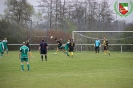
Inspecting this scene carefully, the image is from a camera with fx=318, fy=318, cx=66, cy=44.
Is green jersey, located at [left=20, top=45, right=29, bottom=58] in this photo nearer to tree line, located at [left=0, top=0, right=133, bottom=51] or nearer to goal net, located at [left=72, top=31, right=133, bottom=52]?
goal net, located at [left=72, top=31, right=133, bottom=52]

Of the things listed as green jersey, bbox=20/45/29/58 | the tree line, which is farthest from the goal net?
green jersey, bbox=20/45/29/58

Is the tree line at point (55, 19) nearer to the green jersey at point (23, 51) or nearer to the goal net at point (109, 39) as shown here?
the goal net at point (109, 39)

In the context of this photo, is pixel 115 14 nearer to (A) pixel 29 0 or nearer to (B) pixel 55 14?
(B) pixel 55 14

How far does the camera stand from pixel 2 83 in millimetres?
14305

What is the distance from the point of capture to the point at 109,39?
4491 cm

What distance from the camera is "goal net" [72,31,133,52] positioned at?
43.3 metres

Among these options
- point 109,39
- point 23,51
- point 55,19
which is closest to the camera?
point 23,51

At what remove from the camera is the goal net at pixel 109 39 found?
43338 millimetres

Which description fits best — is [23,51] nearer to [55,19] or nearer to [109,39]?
[109,39]

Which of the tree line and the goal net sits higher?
the tree line

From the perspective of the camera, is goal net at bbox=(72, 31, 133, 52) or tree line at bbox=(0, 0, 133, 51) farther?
tree line at bbox=(0, 0, 133, 51)

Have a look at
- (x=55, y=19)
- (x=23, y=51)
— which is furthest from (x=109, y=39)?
(x=23, y=51)

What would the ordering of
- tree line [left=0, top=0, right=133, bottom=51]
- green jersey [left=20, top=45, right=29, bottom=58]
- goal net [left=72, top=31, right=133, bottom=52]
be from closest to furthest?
green jersey [left=20, top=45, right=29, bottom=58] → goal net [left=72, top=31, right=133, bottom=52] → tree line [left=0, top=0, right=133, bottom=51]

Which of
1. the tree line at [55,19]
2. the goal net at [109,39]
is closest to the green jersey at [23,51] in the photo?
the goal net at [109,39]
